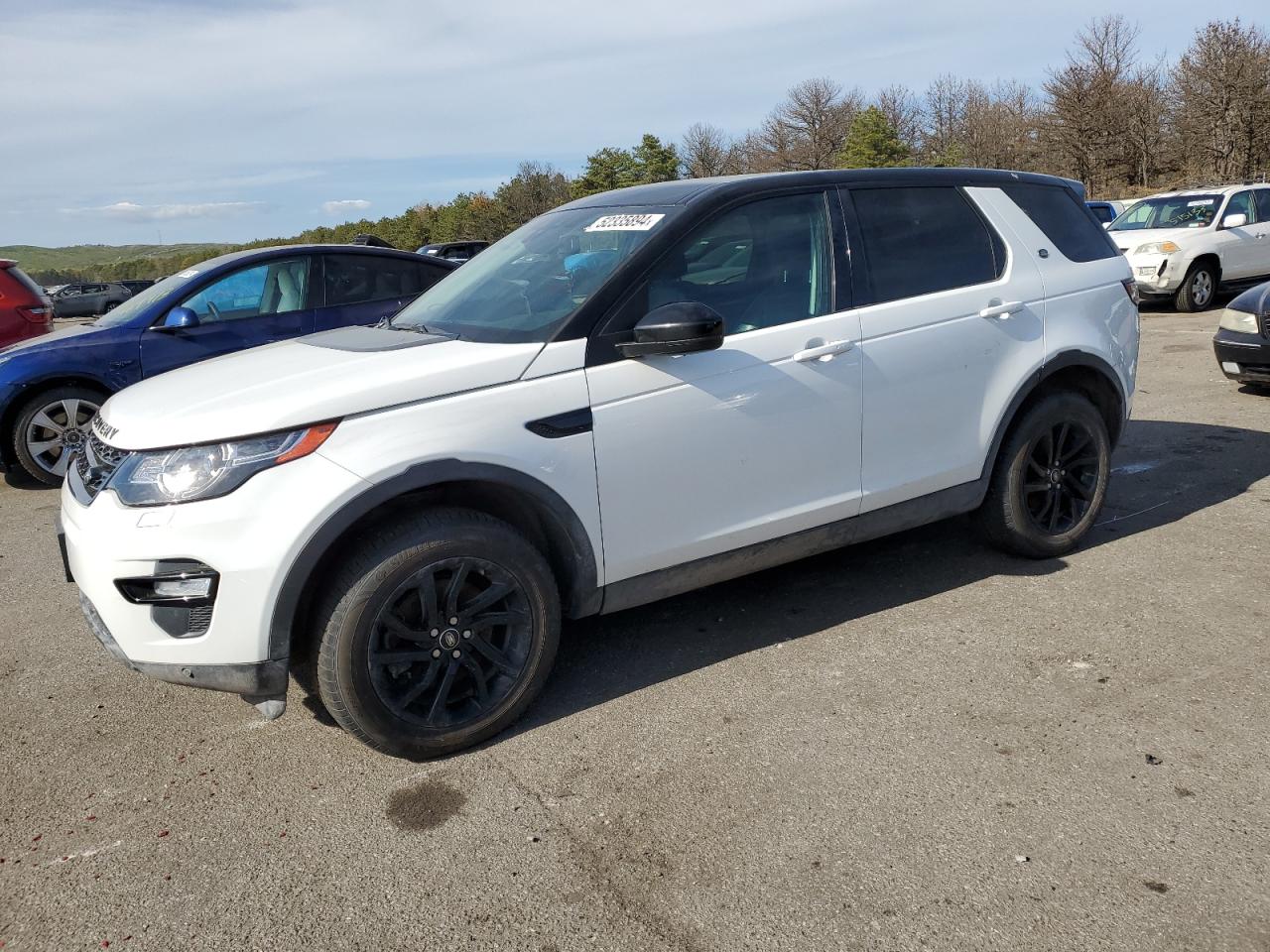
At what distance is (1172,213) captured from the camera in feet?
47.1

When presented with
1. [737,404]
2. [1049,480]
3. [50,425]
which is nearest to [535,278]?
[737,404]

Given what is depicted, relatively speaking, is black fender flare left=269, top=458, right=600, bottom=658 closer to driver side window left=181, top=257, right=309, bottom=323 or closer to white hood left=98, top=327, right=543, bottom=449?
white hood left=98, top=327, right=543, bottom=449

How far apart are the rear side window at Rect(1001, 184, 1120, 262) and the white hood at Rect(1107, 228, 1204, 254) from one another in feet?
31.7

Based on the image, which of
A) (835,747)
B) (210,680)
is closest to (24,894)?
(210,680)

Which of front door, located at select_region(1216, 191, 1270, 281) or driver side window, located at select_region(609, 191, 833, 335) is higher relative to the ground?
driver side window, located at select_region(609, 191, 833, 335)

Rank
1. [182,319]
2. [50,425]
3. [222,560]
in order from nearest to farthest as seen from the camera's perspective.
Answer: [222,560], [182,319], [50,425]

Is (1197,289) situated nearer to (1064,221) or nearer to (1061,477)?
(1064,221)

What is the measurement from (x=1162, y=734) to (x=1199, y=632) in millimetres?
898

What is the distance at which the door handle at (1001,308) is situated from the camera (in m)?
4.18

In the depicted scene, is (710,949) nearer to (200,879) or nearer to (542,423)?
(200,879)

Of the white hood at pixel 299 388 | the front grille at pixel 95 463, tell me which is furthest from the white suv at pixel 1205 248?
A: the front grille at pixel 95 463

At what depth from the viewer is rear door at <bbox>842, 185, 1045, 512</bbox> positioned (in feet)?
12.9

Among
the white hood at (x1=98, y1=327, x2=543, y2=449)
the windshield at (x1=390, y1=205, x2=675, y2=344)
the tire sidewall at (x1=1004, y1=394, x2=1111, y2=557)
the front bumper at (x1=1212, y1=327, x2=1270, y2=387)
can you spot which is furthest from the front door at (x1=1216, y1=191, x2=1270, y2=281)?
the white hood at (x1=98, y1=327, x2=543, y2=449)

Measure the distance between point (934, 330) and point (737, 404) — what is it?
1047 millimetres
